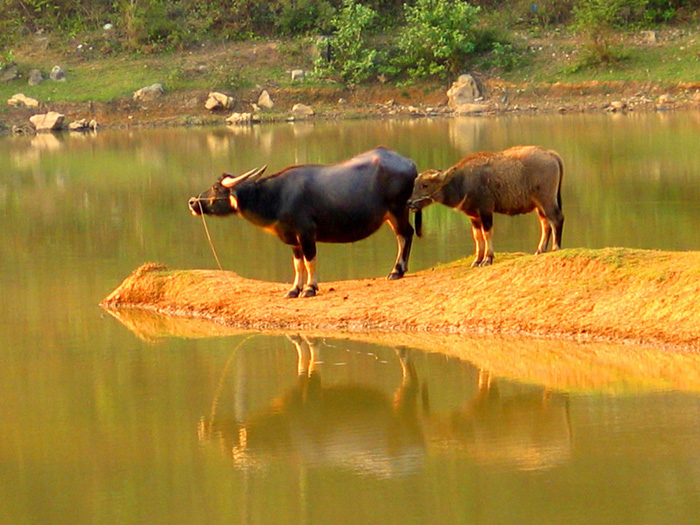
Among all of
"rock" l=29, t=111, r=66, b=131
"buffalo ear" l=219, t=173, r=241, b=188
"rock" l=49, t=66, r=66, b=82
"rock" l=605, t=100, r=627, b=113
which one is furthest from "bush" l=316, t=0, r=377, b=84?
"buffalo ear" l=219, t=173, r=241, b=188

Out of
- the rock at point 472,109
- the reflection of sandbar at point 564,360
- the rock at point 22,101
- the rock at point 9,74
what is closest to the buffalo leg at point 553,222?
the reflection of sandbar at point 564,360

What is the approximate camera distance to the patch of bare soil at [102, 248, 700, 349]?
10312mm

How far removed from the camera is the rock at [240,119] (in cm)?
4312

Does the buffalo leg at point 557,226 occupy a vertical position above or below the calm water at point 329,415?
above

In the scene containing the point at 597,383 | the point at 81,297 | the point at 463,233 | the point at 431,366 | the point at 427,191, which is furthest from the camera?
the point at 463,233

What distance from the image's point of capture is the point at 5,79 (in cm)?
4731

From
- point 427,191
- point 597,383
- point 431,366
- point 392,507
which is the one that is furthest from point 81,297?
point 392,507

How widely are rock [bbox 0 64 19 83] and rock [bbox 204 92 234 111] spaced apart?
25.9ft

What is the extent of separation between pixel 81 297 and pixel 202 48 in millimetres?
35147

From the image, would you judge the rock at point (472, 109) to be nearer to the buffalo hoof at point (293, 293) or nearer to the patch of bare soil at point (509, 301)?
the patch of bare soil at point (509, 301)

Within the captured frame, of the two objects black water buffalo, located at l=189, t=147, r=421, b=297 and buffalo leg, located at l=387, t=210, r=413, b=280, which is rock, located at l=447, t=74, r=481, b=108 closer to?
buffalo leg, located at l=387, t=210, r=413, b=280

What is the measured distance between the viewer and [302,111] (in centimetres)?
4381

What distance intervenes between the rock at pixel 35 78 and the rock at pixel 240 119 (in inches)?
311

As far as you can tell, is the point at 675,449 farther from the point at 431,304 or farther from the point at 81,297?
the point at 81,297
